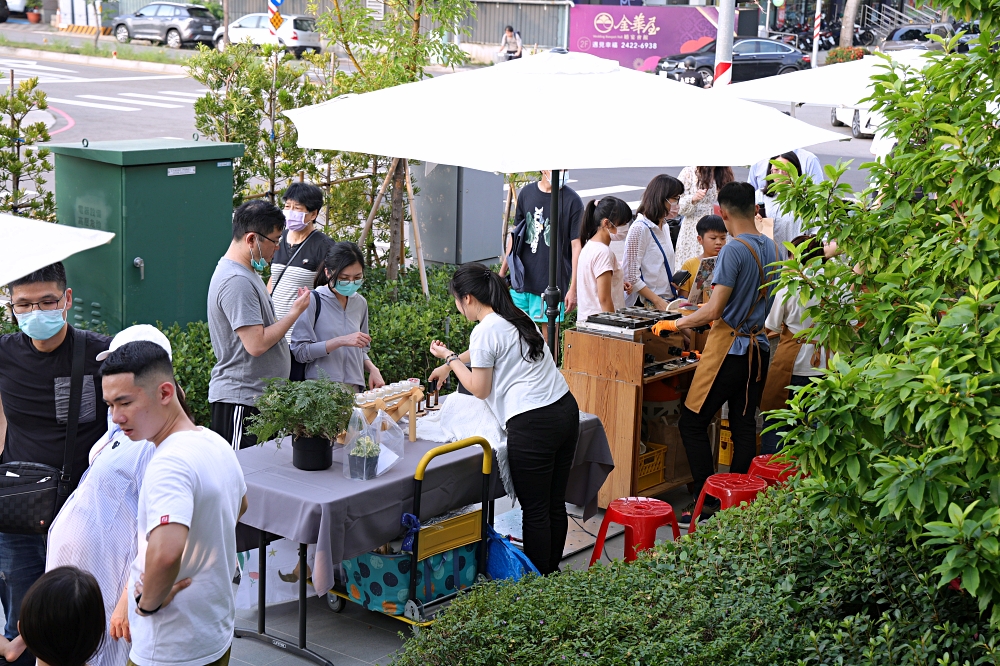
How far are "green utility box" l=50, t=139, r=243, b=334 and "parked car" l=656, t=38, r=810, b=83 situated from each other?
28867 millimetres

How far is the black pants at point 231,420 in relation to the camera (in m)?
5.66

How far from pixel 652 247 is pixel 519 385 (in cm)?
312

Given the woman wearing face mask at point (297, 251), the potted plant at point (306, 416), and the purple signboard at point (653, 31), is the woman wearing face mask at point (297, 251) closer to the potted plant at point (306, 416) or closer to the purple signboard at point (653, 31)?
the potted plant at point (306, 416)

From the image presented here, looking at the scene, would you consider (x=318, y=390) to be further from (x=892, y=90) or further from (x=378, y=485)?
(x=892, y=90)

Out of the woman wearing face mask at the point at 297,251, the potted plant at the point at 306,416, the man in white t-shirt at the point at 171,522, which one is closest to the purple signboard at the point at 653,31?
the woman wearing face mask at the point at 297,251

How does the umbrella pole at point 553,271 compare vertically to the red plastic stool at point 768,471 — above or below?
above

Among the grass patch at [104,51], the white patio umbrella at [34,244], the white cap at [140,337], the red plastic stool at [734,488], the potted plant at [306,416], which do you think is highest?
the grass patch at [104,51]

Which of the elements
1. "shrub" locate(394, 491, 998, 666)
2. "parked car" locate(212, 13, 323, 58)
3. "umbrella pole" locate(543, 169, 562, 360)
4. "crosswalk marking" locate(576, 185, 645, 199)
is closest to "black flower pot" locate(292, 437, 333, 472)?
"shrub" locate(394, 491, 998, 666)

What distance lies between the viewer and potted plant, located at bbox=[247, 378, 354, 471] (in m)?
4.91

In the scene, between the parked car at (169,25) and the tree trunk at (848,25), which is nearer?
the parked car at (169,25)

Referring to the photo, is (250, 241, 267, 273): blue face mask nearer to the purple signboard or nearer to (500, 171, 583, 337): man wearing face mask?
(500, 171, 583, 337): man wearing face mask

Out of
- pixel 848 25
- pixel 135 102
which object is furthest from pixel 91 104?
pixel 848 25

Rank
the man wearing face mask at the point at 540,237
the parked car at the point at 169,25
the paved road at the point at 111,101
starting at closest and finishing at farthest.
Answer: the man wearing face mask at the point at 540,237
the paved road at the point at 111,101
the parked car at the point at 169,25

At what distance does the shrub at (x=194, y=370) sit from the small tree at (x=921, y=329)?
14.1 feet
